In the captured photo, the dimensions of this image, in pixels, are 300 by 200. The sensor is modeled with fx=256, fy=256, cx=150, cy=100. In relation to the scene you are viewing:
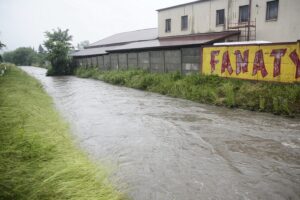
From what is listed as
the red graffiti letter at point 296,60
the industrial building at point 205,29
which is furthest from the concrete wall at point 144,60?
the red graffiti letter at point 296,60

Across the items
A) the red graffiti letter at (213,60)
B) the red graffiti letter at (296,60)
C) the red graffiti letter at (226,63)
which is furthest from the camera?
the red graffiti letter at (213,60)

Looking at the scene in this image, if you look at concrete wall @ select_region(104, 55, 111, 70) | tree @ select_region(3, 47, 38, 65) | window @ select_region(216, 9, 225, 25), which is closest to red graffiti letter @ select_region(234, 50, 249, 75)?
window @ select_region(216, 9, 225, 25)

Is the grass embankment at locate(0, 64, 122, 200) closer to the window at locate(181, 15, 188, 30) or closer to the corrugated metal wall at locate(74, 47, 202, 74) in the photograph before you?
the corrugated metal wall at locate(74, 47, 202, 74)

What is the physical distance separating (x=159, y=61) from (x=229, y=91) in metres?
8.07

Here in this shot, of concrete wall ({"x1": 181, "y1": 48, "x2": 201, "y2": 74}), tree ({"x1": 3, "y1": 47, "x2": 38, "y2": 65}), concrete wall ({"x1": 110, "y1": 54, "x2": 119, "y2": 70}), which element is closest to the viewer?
concrete wall ({"x1": 181, "y1": 48, "x2": 201, "y2": 74})

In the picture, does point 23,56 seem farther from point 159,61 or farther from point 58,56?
point 159,61

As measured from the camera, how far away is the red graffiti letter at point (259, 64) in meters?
11.8

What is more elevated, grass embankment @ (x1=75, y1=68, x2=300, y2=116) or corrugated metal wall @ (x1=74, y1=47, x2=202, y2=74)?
corrugated metal wall @ (x1=74, y1=47, x2=202, y2=74)

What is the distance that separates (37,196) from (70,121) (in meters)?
5.89

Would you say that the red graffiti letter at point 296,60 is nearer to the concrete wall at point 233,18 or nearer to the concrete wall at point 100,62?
the concrete wall at point 233,18

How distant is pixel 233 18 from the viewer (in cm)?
1956

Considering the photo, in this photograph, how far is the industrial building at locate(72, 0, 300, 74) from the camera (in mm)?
16359

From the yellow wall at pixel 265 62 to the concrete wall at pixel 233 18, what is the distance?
5.98m

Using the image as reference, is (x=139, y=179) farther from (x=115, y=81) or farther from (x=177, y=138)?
(x=115, y=81)
